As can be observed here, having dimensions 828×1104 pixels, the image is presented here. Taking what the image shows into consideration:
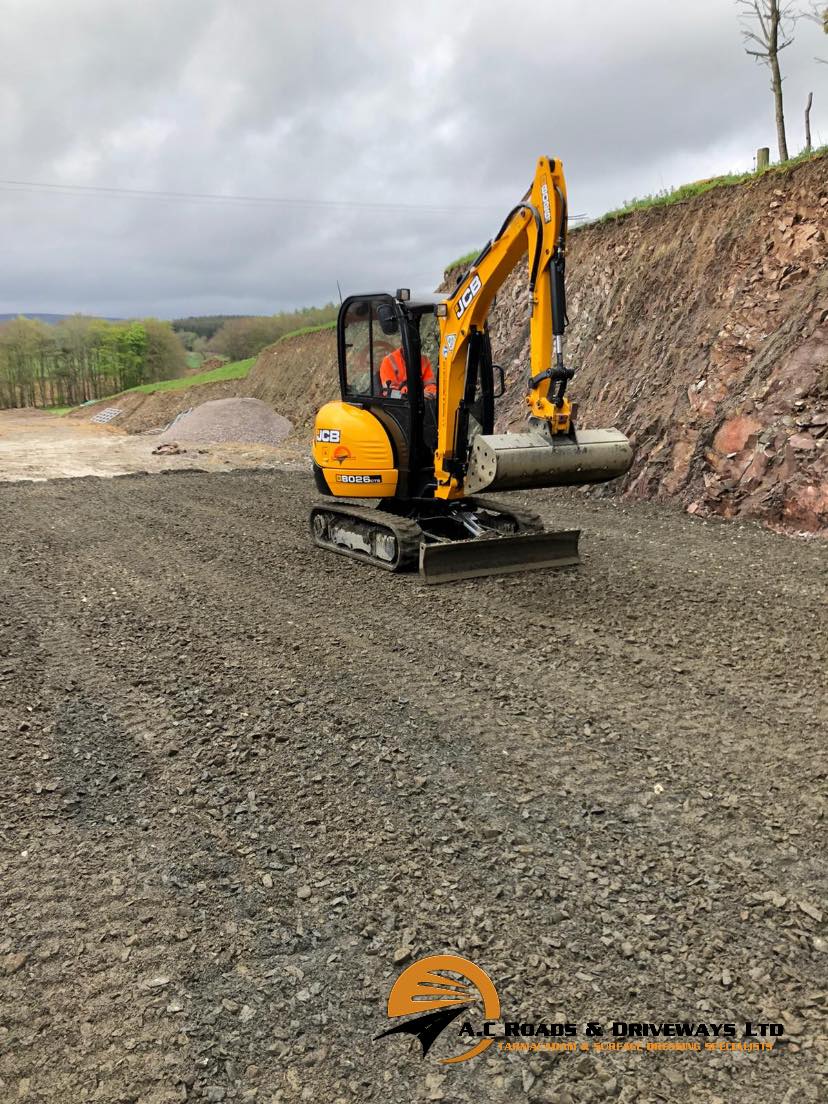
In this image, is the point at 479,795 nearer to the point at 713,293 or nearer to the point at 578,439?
the point at 578,439

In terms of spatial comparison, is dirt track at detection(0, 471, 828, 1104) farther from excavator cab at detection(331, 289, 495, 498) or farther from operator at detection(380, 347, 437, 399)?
operator at detection(380, 347, 437, 399)

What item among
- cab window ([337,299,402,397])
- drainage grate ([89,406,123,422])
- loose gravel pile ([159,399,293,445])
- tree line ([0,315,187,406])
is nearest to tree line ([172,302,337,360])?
tree line ([0,315,187,406])

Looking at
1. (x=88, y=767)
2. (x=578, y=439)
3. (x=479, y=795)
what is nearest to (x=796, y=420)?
(x=578, y=439)

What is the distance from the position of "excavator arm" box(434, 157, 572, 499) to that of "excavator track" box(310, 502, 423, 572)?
587 mm

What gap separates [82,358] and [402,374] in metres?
56.1

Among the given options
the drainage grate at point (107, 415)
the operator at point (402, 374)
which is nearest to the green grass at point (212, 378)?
the drainage grate at point (107, 415)

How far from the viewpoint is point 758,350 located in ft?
34.4

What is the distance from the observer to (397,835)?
11.0ft

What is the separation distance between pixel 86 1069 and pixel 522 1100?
3.99 ft

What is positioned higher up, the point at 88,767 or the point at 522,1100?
the point at 88,767

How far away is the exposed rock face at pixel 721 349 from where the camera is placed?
945cm

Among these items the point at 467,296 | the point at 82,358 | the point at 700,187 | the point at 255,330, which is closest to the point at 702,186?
the point at 700,187

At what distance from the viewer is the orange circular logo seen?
7.88ft

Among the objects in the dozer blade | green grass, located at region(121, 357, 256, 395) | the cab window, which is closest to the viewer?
the dozer blade
